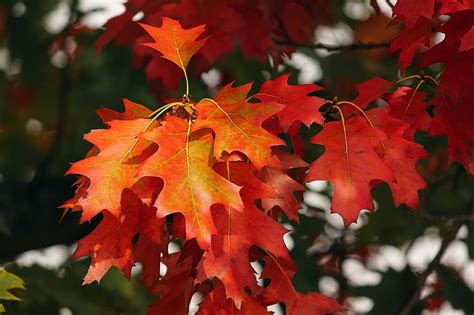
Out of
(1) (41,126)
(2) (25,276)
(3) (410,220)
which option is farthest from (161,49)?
(1) (41,126)

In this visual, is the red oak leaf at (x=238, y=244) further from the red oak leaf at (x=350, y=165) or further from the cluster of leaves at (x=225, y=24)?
the cluster of leaves at (x=225, y=24)

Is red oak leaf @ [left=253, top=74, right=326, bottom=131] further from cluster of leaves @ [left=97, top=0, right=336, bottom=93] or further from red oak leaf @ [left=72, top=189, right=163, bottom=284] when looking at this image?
cluster of leaves @ [left=97, top=0, right=336, bottom=93]

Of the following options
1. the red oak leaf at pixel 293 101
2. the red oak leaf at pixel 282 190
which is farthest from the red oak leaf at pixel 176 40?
the red oak leaf at pixel 282 190

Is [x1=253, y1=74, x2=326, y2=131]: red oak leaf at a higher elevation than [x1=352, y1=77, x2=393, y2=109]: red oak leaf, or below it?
higher

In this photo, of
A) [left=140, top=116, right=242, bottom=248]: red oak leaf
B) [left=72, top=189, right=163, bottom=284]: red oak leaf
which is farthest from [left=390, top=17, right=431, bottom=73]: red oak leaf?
[left=72, top=189, right=163, bottom=284]: red oak leaf

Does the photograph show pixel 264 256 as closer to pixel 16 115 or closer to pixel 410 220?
pixel 410 220

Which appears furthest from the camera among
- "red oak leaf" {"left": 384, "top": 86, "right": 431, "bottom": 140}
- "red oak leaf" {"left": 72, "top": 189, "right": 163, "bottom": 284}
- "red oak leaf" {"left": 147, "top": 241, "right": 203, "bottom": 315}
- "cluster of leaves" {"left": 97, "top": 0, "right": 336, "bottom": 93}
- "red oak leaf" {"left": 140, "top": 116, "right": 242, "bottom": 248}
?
"cluster of leaves" {"left": 97, "top": 0, "right": 336, "bottom": 93}

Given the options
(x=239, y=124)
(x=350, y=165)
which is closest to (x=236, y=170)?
(x=239, y=124)
